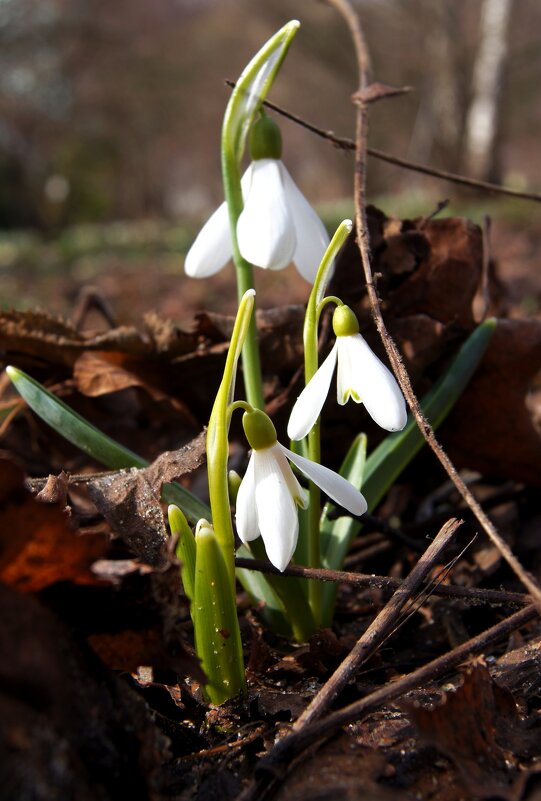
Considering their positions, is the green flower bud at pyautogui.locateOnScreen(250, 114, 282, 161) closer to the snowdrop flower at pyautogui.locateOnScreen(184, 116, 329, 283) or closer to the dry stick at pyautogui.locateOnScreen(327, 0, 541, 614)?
the snowdrop flower at pyautogui.locateOnScreen(184, 116, 329, 283)

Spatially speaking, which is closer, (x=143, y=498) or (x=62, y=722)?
(x=62, y=722)

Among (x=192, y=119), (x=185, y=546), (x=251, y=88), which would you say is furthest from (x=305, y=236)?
(x=192, y=119)

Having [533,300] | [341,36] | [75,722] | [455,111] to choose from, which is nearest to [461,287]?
[75,722]

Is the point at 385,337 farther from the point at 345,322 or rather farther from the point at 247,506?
the point at 247,506

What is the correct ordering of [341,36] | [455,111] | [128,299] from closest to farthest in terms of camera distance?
1. [128,299]
2. [455,111]
3. [341,36]

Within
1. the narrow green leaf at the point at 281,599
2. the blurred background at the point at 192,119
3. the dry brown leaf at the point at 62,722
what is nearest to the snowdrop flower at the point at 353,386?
the narrow green leaf at the point at 281,599

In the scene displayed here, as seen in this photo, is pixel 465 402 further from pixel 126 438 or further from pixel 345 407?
pixel 126 438

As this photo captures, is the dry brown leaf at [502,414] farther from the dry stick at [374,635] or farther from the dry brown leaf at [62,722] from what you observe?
the dry brown leaf at [62,722]
